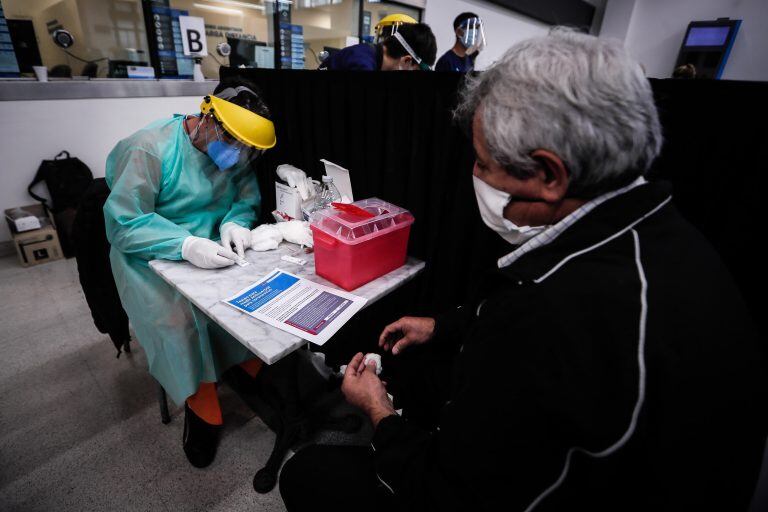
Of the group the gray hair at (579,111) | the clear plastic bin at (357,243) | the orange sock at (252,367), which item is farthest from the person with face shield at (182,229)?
the gray hair at (579,111)

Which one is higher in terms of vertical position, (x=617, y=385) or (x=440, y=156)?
(x=440, y=156)

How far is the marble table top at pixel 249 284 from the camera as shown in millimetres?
947

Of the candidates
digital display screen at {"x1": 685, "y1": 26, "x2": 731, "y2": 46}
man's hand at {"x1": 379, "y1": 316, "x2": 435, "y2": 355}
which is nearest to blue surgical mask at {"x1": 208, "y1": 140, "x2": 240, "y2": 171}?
man's hand at {"x1": 379, "y1": 316, "x2": 435, "y2": 355}

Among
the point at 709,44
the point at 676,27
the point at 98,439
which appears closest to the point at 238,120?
the point at 98,439

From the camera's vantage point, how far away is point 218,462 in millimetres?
1460

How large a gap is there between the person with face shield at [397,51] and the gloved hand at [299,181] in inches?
39.8

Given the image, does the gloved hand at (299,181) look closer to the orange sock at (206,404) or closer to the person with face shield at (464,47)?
the orange sock at (206,404)

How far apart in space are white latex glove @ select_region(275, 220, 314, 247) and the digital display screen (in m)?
7.16

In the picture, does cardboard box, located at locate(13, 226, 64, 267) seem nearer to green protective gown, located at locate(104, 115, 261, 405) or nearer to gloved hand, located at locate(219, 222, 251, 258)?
green protective gown, located at locate(104, 115, 261, 405)

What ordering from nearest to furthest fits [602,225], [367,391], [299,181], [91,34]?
[602,225] → [367,391] → [299,181] → [91,34]

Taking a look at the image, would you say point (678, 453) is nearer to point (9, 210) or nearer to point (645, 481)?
point (645, 481)

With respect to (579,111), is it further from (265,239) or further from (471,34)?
(471,34)

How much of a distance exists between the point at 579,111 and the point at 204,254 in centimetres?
112

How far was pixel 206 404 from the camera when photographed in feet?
4.88
